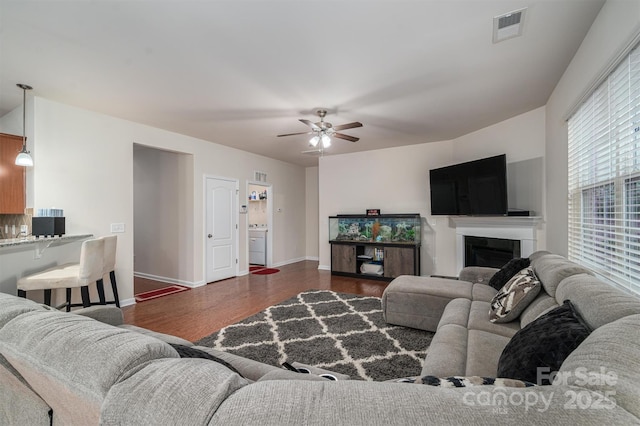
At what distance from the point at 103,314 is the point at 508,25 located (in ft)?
11.1

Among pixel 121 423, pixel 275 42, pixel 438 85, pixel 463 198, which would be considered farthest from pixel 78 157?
pixel 463 198

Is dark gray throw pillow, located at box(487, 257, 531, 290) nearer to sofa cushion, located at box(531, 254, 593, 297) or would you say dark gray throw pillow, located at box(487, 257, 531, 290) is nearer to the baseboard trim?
sofa cushion, located at box(531, 254, 593, 297)

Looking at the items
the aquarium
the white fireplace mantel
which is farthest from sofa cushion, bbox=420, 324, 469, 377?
the aquarium

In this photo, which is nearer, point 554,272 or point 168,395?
point 168,395

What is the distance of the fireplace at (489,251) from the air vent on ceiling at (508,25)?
2772 millimetres

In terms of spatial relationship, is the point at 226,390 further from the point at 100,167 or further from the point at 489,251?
the point at 489,251

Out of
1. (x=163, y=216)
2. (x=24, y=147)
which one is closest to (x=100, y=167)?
(x=24, y=147)

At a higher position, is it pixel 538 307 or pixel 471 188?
pixel 471 188

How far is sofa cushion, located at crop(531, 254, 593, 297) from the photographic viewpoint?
1781mm

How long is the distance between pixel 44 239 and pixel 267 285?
2934mm

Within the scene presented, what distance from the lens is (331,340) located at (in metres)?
2.67

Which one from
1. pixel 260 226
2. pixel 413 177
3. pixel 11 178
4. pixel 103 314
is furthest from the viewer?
pixel 260 226

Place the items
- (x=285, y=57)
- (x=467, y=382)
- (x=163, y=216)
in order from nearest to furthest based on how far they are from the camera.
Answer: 1. (x=467, y=382)
2. (x=285, y=57)
3. (x=163, y=216)

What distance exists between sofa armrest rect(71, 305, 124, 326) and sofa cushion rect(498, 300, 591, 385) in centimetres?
224
